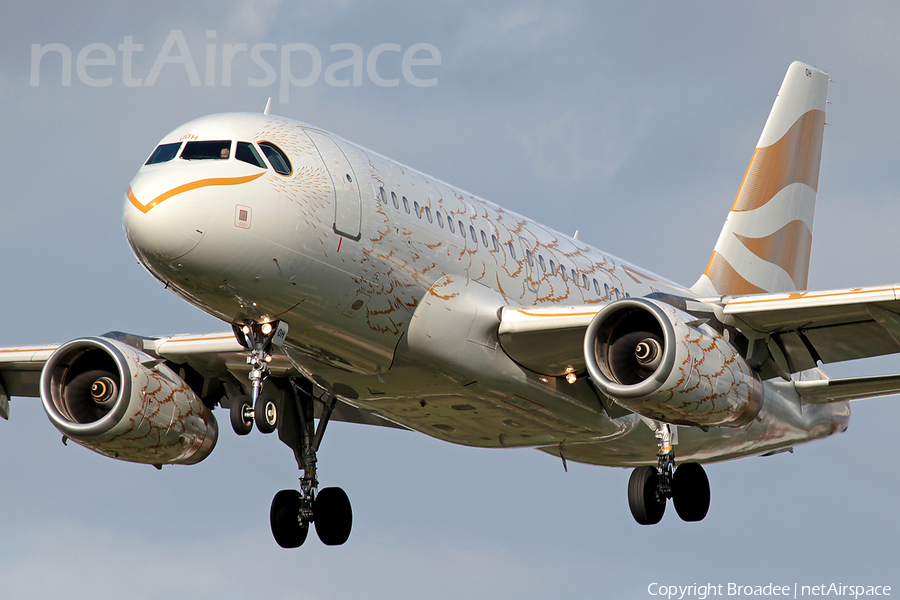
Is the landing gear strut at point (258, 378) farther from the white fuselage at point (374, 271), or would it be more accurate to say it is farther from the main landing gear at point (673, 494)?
the main landing gear at point (673, 494)

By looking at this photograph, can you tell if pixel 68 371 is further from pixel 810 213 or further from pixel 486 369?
pixel 810 213

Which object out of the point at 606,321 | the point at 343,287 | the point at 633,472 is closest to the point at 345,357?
the point at 343,287

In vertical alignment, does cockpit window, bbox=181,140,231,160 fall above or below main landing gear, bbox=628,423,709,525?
above

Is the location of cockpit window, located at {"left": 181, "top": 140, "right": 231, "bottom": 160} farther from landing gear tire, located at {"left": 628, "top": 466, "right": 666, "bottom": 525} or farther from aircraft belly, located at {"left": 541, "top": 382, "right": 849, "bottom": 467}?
landing gear tire, located at {"left": 628, "top": 466, "right": 666, "bottom": 525}

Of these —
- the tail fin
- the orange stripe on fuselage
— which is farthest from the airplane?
the tail fin

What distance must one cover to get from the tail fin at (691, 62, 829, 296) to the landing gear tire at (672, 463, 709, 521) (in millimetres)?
6009

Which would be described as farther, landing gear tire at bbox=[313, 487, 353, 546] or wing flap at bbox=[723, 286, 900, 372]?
landing gear tire at bbox=[313, 487, 353, 546]

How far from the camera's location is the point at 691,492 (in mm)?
24438

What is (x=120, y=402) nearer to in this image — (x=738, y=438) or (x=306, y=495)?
(x=306, y=495)

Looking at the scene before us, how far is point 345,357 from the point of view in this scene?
1920 centimetres

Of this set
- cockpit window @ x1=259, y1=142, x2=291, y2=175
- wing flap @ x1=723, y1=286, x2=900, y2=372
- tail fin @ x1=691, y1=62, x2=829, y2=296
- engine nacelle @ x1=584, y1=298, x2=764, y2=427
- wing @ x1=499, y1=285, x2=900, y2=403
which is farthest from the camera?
tail fin @ x1=691, y1=62, x2=829, y2=296

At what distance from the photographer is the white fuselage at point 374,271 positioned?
669 inches

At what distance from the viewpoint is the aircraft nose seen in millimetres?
16594

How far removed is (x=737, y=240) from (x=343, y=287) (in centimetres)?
1546
